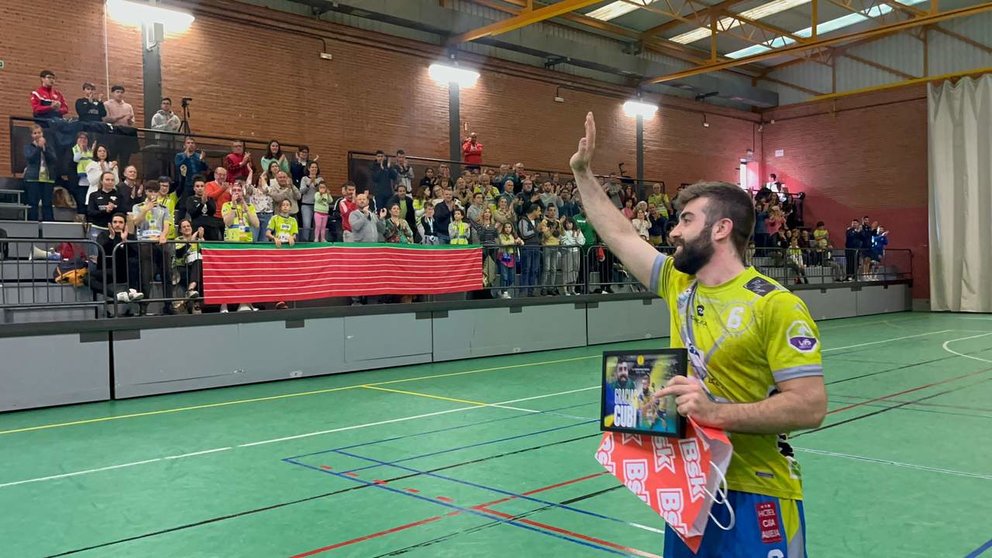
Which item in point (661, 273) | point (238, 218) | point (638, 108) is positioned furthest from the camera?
point (638, 108)

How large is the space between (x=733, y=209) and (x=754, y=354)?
483 mm

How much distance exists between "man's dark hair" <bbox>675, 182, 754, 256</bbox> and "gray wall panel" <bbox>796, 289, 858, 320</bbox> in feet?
71.7

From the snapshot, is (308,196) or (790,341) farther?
(308,196)

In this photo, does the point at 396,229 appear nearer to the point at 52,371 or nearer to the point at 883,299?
the point at 52,371

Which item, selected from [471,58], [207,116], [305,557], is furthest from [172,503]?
[471,58]

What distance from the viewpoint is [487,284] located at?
1581cm

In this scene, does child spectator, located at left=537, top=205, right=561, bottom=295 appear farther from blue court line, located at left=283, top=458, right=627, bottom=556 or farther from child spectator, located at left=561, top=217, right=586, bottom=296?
blue court line, located at left=283, top=458, right=627, bottom=556

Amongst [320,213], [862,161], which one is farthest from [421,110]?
[862,161]

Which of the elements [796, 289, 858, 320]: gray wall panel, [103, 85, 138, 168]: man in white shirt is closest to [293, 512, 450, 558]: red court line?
[103, 85, 138, 168]: man in white shirt

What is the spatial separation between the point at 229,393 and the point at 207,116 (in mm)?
8982

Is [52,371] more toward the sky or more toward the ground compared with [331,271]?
more toward the ground

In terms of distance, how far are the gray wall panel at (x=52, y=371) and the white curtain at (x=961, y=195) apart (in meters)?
26.3

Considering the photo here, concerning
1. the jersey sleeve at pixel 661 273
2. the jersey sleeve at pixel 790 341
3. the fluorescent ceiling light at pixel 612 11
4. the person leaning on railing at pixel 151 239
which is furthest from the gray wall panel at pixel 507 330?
the jersey sleeve at pixel 790 341

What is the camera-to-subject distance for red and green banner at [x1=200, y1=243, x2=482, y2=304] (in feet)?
38.9
